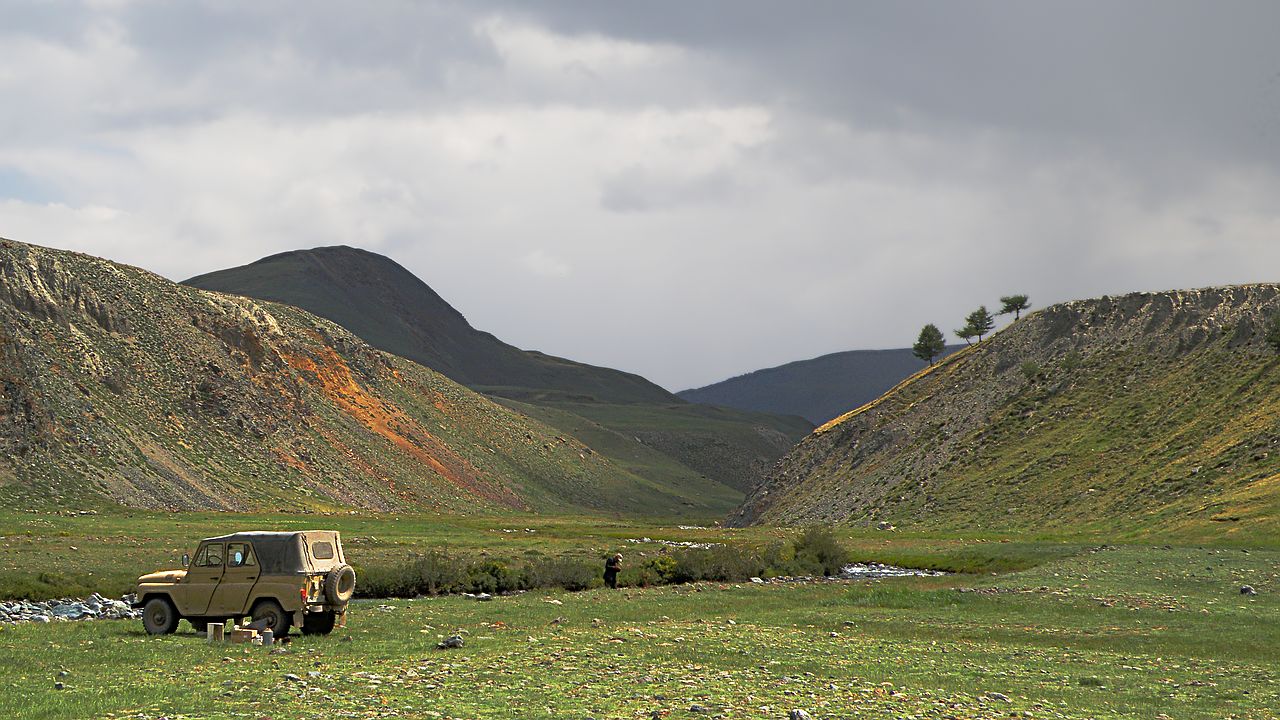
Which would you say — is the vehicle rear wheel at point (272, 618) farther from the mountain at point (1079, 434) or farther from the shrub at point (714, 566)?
the mountain at point (1079, 434)

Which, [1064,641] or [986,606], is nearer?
[1064,641]

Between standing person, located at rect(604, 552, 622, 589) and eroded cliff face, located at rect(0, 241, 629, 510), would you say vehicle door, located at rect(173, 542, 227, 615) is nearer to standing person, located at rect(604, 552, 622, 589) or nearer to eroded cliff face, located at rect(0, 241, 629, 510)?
standing person, located at rect(604, 552, 622, 589)

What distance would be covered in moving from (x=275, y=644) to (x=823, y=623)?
1789 cm

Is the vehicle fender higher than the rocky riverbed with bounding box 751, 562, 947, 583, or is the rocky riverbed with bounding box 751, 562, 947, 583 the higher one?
the vehicle fender

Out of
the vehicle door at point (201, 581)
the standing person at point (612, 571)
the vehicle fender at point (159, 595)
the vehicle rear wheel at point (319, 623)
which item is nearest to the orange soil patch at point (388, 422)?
the standing person at point (612, 571)

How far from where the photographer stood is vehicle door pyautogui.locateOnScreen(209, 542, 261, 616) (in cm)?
3152

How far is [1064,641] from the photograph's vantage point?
33.3 metres

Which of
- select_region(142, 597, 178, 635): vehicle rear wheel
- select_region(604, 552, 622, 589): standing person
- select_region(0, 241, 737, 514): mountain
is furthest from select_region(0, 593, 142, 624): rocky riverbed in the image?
select_region(0, 241, 737, 514): mountain

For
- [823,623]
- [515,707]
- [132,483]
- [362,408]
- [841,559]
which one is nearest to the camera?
[515,707]

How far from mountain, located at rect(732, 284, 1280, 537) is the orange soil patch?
4482 centimetres

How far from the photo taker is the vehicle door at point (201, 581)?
31938 millimetres

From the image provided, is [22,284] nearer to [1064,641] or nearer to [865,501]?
[865,501]

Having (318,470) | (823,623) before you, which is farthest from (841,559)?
(318,470)

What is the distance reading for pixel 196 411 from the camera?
13888 centimetres
